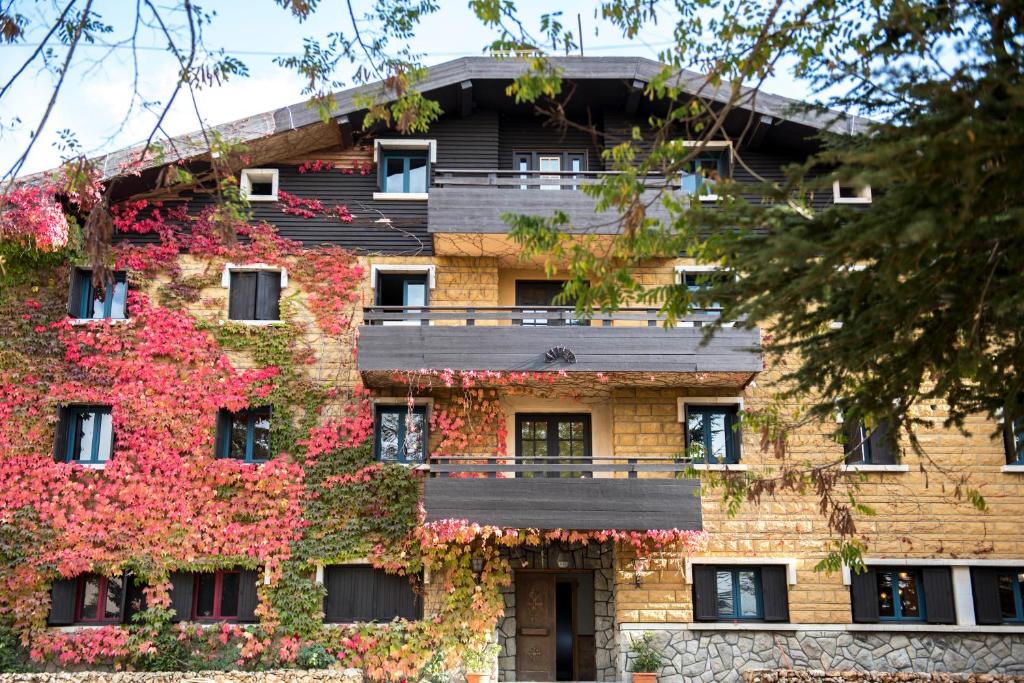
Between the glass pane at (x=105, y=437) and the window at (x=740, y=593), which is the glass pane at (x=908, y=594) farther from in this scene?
the glass pane at (x=105, y=437)

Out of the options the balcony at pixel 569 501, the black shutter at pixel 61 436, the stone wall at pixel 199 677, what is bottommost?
the stone wall at pixel 199 677

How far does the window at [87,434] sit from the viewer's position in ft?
58.3

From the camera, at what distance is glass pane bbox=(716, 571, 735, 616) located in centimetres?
1736

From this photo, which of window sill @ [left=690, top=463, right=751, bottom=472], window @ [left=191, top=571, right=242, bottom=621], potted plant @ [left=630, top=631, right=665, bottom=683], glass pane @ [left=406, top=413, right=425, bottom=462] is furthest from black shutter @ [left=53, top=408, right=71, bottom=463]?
window sill @ [left=690, top=463, right=751, bottom=472]

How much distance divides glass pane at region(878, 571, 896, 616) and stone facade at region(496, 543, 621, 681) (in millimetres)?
4595

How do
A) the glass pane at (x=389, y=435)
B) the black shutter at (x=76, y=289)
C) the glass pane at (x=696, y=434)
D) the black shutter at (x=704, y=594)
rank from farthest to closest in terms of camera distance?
the black shutter at (x=76, y=289) < the glass pane at (x=389, y=435) < the glass pane at (x=696, y=434) < the black shutter at (x=704, y=594)

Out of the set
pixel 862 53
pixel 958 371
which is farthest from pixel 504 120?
pixel 958 371

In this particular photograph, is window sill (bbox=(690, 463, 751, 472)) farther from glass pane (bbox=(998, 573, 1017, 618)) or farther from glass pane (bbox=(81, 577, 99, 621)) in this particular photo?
glass pane (bbox=(81, 577, 99, 621))

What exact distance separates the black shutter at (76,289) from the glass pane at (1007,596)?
1688 centimetres

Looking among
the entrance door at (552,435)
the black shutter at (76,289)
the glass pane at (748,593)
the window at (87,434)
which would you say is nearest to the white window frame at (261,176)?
the black shutter at (76,289)

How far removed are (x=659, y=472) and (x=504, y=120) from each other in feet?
24.5

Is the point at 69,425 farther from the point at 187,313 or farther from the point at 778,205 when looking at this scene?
the point at 778,205

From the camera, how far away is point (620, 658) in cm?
1706

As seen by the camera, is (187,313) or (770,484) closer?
(770,484)
